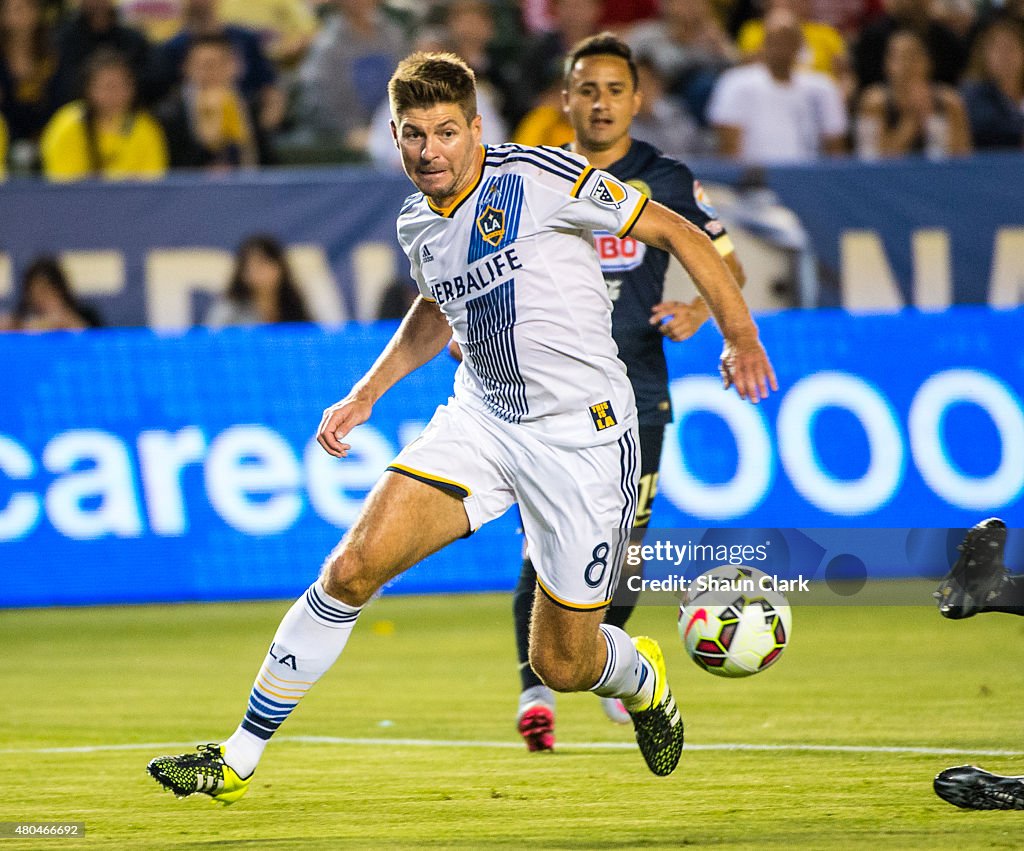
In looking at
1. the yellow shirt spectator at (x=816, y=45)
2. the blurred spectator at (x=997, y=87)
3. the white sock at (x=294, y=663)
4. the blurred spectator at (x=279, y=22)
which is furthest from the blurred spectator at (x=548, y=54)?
the white sock at (x=294, y=663)

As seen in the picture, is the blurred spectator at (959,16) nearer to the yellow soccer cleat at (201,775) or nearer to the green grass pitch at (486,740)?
the green grass pitch at (486,740)

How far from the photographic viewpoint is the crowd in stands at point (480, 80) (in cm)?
1338

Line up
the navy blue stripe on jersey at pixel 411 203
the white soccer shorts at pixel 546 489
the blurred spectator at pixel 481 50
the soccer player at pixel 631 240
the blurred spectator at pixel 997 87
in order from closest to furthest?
the white soccer shorts at pixel 546 489, the navy blue stripe on jersey at pixel 411 203, the soccer player at pixel 631 240, the blurred spectator at pixel 481 50, the blurred spectator at pixel 997 87

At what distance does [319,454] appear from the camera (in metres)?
10.8

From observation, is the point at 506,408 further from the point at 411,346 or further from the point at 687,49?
the point at 687,49

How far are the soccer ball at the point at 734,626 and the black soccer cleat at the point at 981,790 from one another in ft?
3.29

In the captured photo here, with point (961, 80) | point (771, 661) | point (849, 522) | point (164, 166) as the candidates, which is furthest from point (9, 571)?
point (961, 80)

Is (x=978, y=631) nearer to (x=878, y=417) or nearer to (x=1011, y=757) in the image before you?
(x=878, y=417)

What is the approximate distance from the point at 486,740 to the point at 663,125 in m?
8.02

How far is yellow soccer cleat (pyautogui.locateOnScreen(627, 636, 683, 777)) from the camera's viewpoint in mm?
5781

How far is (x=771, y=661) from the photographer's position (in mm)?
6074

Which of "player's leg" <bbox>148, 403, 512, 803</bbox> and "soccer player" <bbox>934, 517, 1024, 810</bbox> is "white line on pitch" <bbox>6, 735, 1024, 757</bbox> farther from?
"player's leg" <bbox>148, 403, 512, 803</bbox>

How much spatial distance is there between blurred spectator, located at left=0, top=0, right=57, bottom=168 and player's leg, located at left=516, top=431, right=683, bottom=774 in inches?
367

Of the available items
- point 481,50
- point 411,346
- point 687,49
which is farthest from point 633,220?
point 687,49
